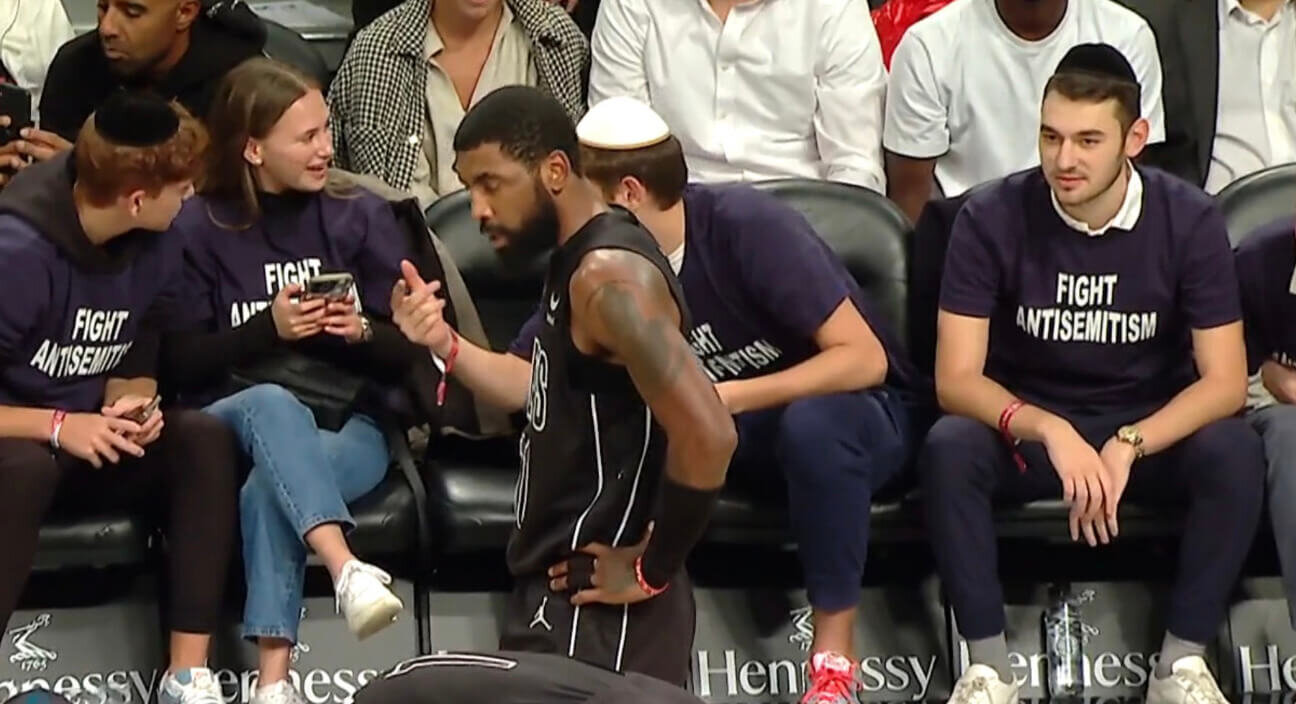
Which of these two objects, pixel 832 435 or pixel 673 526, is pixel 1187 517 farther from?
pixel 673 526

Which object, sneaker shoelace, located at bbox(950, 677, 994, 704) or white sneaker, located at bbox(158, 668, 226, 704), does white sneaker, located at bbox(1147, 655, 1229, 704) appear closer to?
sneaker shoelace, located at bbox(950, 677, 994, 704)

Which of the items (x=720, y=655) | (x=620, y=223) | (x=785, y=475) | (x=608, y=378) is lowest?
(x=720, y=655)

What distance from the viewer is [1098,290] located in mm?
3824

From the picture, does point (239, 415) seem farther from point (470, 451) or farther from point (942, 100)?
point (942, 100)

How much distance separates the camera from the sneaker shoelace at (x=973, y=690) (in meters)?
3.60

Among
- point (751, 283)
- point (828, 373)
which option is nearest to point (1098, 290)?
point (828, 373)

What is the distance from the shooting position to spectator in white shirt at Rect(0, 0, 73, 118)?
4.77 metres

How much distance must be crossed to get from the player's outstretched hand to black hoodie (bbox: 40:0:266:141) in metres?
1.90

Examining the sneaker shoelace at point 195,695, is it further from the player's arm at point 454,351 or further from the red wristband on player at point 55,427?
the player's arm at point 454,351

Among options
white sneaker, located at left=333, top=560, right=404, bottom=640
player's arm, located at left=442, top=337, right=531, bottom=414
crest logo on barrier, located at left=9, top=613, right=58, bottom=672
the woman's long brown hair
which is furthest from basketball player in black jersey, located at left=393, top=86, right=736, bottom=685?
crest logo on barrier, located at left=9, top=613, right=58, bottom=672

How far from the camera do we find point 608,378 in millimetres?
2861

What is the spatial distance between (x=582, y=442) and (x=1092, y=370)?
1305 mm

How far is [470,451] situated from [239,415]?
19.1 inches

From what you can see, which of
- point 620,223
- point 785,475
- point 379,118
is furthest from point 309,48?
point 620,223
